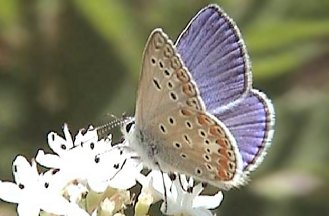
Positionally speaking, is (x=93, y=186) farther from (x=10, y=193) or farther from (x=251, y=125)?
(x=251, y=125)

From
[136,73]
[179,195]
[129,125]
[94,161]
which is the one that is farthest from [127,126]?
[136,73]

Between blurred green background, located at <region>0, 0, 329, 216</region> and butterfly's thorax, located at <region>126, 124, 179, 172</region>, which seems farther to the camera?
blurred green background, located at <region>0, 0, 329, 216</region>

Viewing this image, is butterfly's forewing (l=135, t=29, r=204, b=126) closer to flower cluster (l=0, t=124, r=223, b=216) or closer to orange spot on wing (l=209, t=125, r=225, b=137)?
orange spot on wing (l=209, t=125, r=225, b=137)

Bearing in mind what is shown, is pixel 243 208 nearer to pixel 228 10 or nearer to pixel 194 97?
pixel 228 10

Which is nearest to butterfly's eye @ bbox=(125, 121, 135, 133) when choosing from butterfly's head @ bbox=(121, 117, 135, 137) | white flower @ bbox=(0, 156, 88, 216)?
butterfly's head @ bbox=(121, 117, 135, 137)

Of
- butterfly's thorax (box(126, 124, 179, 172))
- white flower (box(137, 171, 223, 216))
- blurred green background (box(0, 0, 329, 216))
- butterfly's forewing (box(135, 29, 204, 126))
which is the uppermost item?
blurred green background (box(0, 0, 329, 216))

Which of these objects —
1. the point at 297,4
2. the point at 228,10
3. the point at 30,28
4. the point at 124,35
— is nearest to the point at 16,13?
the point at 30,28
